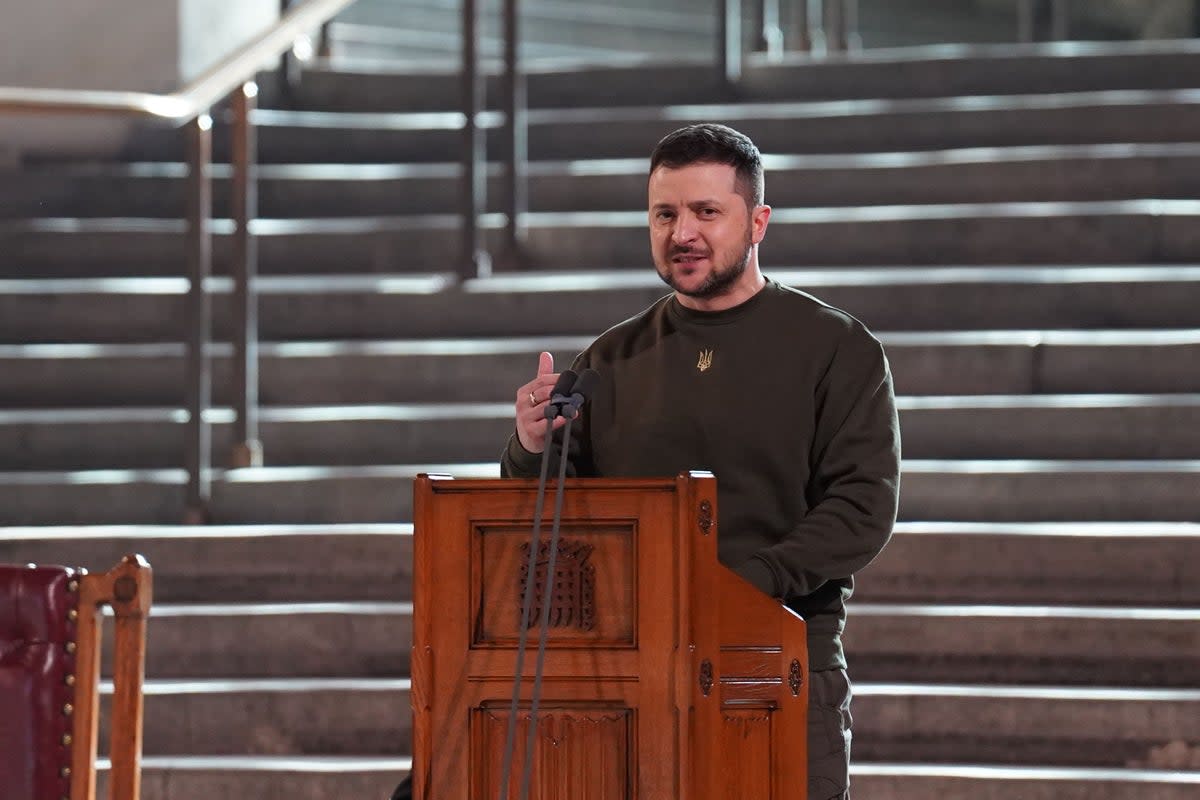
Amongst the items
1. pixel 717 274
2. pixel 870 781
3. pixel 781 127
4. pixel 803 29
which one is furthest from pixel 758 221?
pixel 803 29

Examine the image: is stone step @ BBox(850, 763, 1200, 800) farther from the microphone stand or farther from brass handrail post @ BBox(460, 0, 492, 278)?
brass handrail post @ BBox(460, 0, 492, 278)

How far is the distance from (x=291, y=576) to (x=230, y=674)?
29 centimetres

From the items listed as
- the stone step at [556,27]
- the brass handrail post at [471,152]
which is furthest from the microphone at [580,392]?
the stone step at [556,27]

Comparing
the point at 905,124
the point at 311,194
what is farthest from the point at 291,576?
the point at 905,124

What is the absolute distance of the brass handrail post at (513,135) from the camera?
5.45 metres

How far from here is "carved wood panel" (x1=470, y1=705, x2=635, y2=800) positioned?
88.5 inches

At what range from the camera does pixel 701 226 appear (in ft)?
8.66

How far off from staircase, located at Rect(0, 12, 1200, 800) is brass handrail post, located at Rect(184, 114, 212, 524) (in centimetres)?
10

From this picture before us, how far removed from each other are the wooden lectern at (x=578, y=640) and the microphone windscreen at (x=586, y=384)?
0.22 meters

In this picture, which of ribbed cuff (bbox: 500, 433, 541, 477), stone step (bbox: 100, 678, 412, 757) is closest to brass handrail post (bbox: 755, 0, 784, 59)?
stone step (bbox: 100, 678, 412, 757)

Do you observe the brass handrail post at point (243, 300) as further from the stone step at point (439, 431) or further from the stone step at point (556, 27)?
the stone step at point (556, 27)

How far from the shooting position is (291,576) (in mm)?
4570

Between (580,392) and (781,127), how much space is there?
368cm

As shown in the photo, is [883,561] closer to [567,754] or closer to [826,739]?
[826,739]
